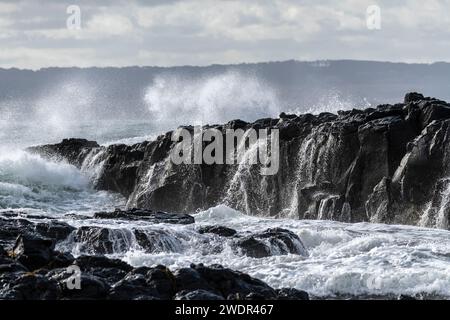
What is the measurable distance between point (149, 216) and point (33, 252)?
30.0ft

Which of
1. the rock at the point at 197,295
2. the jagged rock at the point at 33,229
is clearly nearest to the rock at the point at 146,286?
the rock at the point at 197,295

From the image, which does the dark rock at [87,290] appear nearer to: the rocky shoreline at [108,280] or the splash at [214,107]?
the rocky shoreline at [108,280]

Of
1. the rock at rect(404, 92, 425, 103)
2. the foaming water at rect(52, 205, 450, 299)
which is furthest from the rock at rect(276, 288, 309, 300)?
the rock at rect(404, 92, 425, 103)

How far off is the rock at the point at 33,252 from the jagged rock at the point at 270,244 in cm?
537

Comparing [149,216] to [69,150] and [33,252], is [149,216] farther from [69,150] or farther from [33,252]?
[69,150]

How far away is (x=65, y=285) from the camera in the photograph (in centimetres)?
1739

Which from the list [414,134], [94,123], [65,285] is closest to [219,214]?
[414,134]

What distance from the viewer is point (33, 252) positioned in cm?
2009

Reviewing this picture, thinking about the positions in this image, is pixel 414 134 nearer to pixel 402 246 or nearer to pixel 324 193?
pixel 324 193

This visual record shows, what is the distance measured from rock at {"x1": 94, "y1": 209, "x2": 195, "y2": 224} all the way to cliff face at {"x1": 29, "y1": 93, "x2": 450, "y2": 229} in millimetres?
4834

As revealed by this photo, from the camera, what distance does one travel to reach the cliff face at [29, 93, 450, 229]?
95.5 ft

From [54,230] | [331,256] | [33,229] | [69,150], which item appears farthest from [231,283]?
[69,150]

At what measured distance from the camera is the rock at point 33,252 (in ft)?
64.7
